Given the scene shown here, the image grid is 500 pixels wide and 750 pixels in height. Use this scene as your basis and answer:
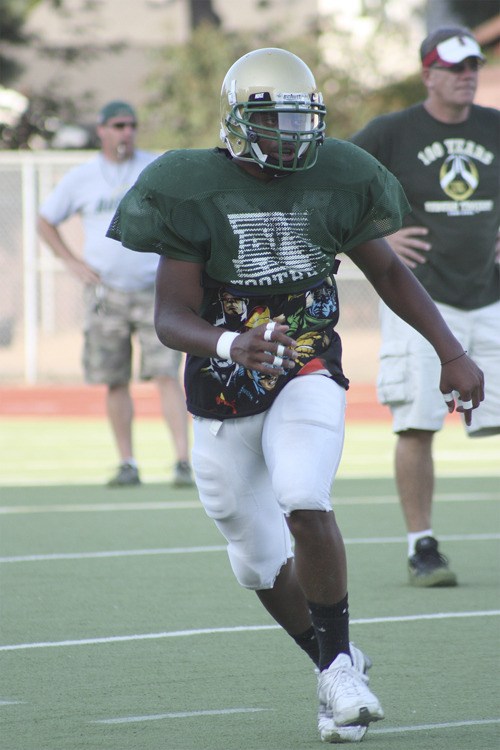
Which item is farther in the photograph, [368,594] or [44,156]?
[44,156]

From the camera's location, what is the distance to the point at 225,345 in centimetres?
387

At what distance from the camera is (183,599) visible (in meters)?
6.03

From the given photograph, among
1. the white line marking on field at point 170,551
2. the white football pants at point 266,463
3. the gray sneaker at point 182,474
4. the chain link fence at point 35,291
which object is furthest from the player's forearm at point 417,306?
the chain link fence at point 35,291

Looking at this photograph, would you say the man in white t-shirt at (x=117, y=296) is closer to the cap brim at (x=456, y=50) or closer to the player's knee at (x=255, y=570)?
the cap brim at (x=456, y=50)

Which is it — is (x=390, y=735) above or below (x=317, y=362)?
below

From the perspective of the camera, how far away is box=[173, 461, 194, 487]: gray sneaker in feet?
31.0

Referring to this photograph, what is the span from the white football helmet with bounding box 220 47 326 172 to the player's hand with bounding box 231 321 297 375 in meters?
0.56

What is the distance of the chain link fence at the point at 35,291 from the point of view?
16.5 metres

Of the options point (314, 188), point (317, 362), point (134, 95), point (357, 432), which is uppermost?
point (134, 95)

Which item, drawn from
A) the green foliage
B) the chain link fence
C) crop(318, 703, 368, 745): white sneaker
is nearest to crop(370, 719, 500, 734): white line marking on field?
crop(318, 703, 368, 745): white sneaker

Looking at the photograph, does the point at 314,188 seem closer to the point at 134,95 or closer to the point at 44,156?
the point at 44,156

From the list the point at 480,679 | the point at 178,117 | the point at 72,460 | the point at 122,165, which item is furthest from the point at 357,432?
the point at 178,117

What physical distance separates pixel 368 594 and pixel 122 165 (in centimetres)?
464

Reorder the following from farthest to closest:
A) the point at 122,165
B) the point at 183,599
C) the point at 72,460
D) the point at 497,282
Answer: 1. the point at 72,460
2. the point at 122,165
3. the point at 497,282
4. the point at 183,599
